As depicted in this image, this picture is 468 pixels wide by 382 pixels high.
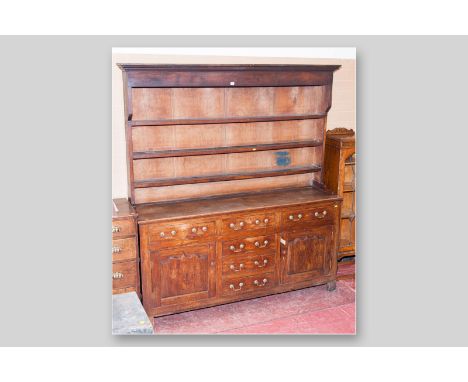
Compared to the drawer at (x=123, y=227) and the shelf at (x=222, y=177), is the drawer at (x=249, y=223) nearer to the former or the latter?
the shelf at (x=222, y=177)

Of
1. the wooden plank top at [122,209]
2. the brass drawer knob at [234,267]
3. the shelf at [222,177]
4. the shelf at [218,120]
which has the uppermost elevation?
the shelf at [218,120]

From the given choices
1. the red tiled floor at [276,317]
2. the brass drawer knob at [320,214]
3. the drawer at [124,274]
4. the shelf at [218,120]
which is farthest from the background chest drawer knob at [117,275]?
the brass drawer knob at [320,214]

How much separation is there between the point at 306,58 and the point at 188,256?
185cm

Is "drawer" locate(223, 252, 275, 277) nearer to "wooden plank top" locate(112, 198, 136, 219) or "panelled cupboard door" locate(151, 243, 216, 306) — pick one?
"panelled cupboard door" locate(151, 243, 216, 306)

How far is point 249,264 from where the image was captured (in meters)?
3.68

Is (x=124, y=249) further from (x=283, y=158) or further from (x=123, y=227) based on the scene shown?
(x=283, y=158)

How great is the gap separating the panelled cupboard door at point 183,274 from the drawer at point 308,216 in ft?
2.07

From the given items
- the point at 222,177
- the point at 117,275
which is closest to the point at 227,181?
the point at 222,177

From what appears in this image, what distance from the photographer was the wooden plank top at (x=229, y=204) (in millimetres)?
3445

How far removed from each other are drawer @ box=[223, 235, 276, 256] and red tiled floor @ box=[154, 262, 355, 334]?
1.62 ft

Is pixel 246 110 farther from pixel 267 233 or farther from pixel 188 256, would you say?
pixel 188 256

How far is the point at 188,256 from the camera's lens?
11.4 feet
